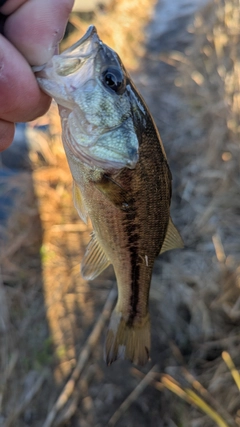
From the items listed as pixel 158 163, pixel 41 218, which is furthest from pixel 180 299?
pixel 158 163

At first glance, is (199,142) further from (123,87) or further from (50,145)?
(123,87)

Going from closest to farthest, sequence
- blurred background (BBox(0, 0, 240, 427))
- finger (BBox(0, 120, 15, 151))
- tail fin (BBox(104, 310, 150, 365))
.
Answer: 1. finger (BBox(0, 120, 15, 151))
2. tail fin (BBox(104, 310, 150, 365))
3. blurred background (BBox(0, 0, 240, 427))

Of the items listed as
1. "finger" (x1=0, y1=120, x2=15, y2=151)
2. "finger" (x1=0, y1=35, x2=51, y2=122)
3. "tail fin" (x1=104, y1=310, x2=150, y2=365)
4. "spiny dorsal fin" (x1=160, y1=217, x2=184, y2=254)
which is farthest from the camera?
"tail fin" (x1=104, y1=310, x2=150, y2=365)

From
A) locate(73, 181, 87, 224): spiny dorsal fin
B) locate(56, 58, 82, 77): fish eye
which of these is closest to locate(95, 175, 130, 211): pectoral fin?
locate(73, 181, 87, 224): spiny dorsal fin

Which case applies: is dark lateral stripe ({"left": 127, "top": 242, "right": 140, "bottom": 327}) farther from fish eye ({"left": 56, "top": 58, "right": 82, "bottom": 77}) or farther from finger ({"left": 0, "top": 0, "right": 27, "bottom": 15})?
finger ({"left": 0, "top": 0, "right": 27, "bottom": 15})

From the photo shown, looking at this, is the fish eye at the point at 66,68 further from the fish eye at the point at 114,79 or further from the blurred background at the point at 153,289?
the blurred background at the point at 153,289

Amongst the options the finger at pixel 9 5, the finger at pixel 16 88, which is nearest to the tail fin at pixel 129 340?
the finger at pixel 16 88

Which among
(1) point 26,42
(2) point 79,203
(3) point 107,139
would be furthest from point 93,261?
(1) point 26,42
